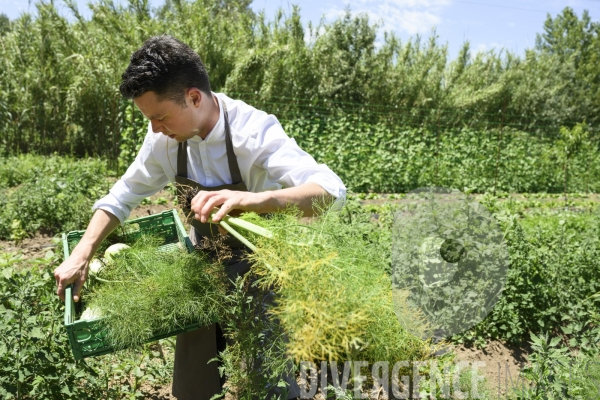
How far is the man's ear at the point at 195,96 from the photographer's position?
7.29ft

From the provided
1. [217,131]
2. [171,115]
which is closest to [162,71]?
[171,115]

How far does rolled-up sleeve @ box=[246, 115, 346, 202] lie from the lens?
228cm

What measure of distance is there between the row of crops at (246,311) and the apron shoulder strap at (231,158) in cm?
58

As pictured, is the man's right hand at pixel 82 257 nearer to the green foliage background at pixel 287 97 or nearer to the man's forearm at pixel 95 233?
the man's forearm at pixel 95 233

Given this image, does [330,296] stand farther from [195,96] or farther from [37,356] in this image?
[37,356]

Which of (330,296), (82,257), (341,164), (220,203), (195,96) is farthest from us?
(341,164)

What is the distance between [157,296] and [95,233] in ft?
1.98

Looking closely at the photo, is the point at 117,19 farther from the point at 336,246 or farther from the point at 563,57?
the point at 563,57

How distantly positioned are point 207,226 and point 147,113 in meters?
0.67

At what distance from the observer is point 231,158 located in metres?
2.44

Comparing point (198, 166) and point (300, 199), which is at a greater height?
point (198, 166)

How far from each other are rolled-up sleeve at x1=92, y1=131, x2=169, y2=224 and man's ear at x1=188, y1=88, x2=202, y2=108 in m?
0.41

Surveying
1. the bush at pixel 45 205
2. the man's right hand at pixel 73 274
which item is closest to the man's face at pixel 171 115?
the man's right hand at pixel 73 274

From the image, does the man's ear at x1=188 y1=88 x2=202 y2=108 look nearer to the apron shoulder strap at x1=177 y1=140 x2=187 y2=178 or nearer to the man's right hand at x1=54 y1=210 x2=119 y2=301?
the apron shoulder strap at x1=177 y1=140 x2=187 y2=178
